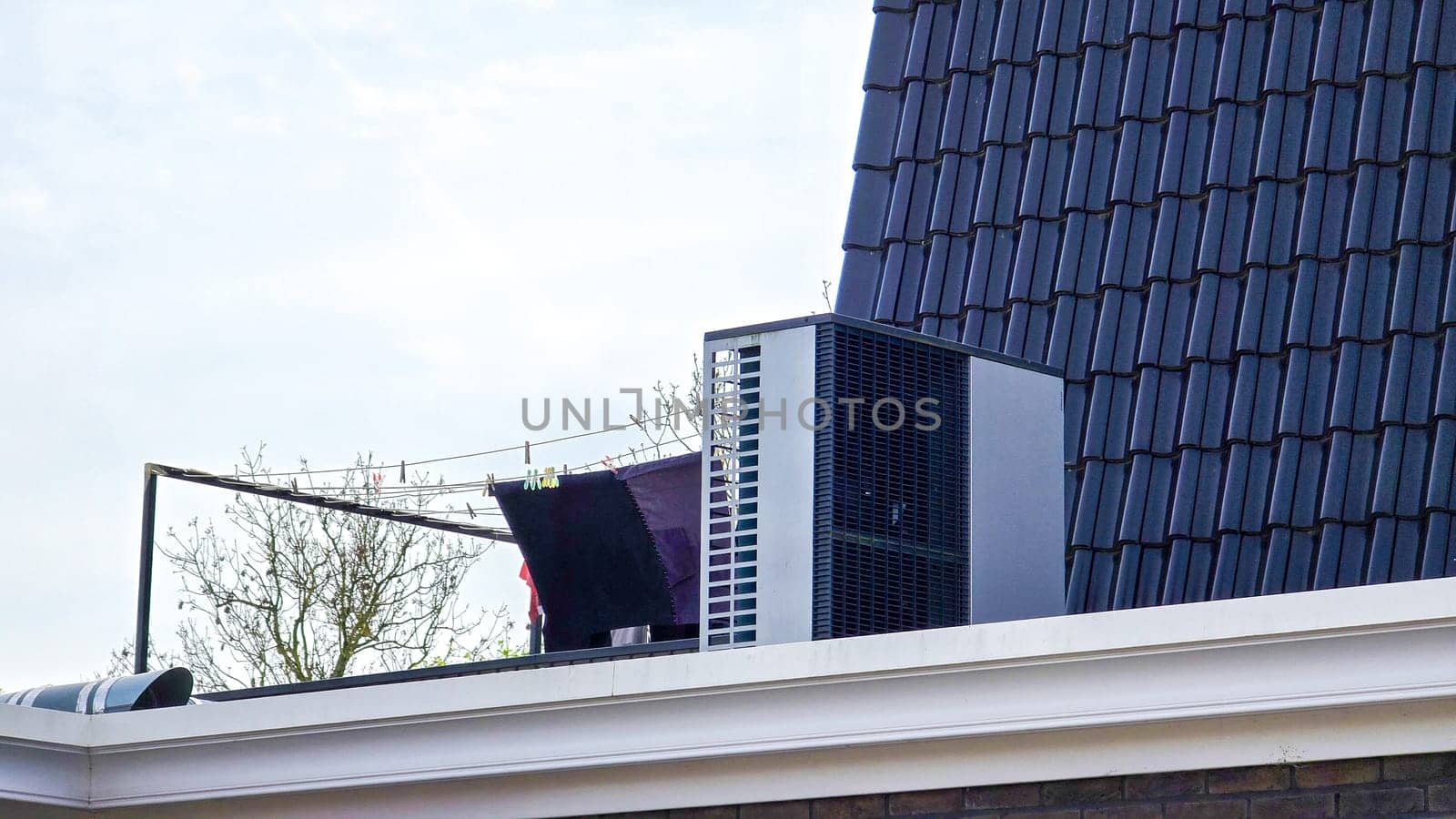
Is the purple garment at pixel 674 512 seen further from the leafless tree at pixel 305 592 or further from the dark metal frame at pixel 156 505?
the leafless tree at pixel 305 592

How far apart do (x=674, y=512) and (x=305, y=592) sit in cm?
1077

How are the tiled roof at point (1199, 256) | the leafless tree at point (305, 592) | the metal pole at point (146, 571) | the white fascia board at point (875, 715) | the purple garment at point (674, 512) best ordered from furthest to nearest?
the leafless tree at point (305, 592) → the metal pole at point (146, 571) → the purple garment at point (674, 512) → the tiled roof at point (1199, 256) → the white fascia board at point (875, 715)

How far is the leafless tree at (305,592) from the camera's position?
15.8 meters

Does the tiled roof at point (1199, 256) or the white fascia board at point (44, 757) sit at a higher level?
the tiled roof at point (1199, 256)

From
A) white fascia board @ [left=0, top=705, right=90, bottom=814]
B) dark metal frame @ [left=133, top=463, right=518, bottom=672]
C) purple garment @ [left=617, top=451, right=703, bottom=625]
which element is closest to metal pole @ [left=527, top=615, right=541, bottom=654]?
dark metal frame @ [left=133, top=463, right=518, bottom=672]

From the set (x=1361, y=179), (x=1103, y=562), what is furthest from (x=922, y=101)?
(x=1103, y=562)

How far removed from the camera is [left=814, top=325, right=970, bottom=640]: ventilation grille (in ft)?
13.0

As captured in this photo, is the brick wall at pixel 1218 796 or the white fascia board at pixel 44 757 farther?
the white fascia board at pixel 44 757

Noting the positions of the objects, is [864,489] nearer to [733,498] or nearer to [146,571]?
[733,498]

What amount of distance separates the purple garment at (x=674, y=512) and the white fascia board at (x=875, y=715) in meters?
1.87

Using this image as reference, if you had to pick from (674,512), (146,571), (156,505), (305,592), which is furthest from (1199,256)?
(305,592)

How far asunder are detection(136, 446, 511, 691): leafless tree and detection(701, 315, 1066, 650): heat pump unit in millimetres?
12052

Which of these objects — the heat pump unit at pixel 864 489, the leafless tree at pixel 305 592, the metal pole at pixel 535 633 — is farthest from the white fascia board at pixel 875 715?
the leafless tree at pixel 305 592

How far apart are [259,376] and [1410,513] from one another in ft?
44.6
